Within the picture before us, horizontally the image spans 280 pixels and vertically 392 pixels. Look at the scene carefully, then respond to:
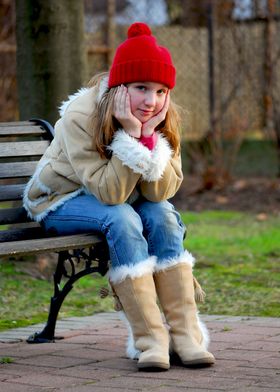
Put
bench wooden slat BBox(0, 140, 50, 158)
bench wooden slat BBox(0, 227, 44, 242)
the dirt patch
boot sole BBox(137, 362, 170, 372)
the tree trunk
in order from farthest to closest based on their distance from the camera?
1. the dirt patch
2. the tree trunk
3. bench wooden slat BBox(0, 140, 50, 158)
4. bench wooden slat BBox(0, 227, 44, 242)
5. boot sole BBox(137, 362, 170, 372)

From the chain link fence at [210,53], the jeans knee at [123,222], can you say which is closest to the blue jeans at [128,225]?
the jeans knee at [123,222]

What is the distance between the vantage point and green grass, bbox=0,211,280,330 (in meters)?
5.45

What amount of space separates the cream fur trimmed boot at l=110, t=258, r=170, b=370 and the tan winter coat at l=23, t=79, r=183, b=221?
0.34m

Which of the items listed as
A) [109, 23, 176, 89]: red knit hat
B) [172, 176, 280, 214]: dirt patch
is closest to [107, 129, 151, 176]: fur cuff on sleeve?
[109, 23, 176, 89]: red knit hat

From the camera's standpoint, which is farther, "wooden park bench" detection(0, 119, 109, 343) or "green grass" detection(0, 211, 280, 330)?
"green grass" detection(0, 211, 280, 330)

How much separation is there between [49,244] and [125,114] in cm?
59

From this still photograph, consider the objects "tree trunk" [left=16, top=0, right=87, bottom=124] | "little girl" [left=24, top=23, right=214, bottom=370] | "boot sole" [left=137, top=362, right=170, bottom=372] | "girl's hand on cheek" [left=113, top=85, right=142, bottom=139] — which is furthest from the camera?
"tree trunk" [left=16, top=0, right=87, bottom=124]

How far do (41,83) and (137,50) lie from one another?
2.19 m

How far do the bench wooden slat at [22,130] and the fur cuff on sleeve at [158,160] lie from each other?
0.90 meters

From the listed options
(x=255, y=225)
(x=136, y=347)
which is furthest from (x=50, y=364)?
(x=255, y=225)

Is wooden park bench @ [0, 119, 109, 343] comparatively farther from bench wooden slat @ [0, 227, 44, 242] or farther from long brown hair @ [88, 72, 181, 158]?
long brown hair @ [88, 72, 181, 158]

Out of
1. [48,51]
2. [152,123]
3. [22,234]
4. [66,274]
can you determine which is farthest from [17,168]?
[48,51]

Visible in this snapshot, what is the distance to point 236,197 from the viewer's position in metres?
10.5

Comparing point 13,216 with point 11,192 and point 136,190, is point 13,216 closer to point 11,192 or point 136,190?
point 11,192
